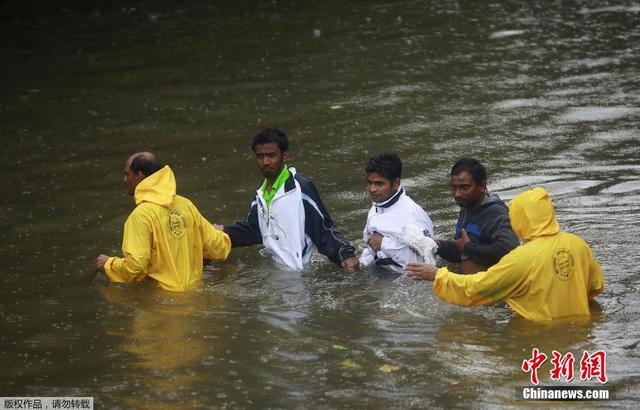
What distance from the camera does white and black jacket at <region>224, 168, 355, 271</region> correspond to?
847 cm

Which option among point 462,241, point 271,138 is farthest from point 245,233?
point 462,241

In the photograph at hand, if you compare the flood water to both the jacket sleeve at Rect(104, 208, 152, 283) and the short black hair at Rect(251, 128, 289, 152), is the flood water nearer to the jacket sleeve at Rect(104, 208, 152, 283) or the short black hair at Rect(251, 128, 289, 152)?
the jacket sleeve at Rect(104, 208, 152, 283)

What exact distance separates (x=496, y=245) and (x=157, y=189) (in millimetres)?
2515

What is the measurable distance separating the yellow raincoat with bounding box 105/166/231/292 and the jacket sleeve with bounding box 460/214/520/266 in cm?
209

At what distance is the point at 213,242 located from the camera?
338 inches

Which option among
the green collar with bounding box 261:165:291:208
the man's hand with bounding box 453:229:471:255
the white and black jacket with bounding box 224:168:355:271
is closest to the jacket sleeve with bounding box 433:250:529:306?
the man's hand with bounding box 453:229:471:255

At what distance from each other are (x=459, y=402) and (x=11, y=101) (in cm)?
920

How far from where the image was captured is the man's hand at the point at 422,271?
7.28 m

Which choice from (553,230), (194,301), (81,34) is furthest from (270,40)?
(553,230)

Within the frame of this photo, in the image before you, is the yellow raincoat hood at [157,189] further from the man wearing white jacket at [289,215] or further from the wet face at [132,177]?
the man wearing white jacket at [289,215]

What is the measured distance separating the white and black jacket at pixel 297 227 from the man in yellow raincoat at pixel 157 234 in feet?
1.74

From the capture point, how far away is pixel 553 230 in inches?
278

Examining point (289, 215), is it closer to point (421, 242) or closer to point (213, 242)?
point (213, 242)

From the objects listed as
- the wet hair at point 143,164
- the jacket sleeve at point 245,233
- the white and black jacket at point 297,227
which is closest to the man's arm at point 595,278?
the white and black jacket at point 297,227
